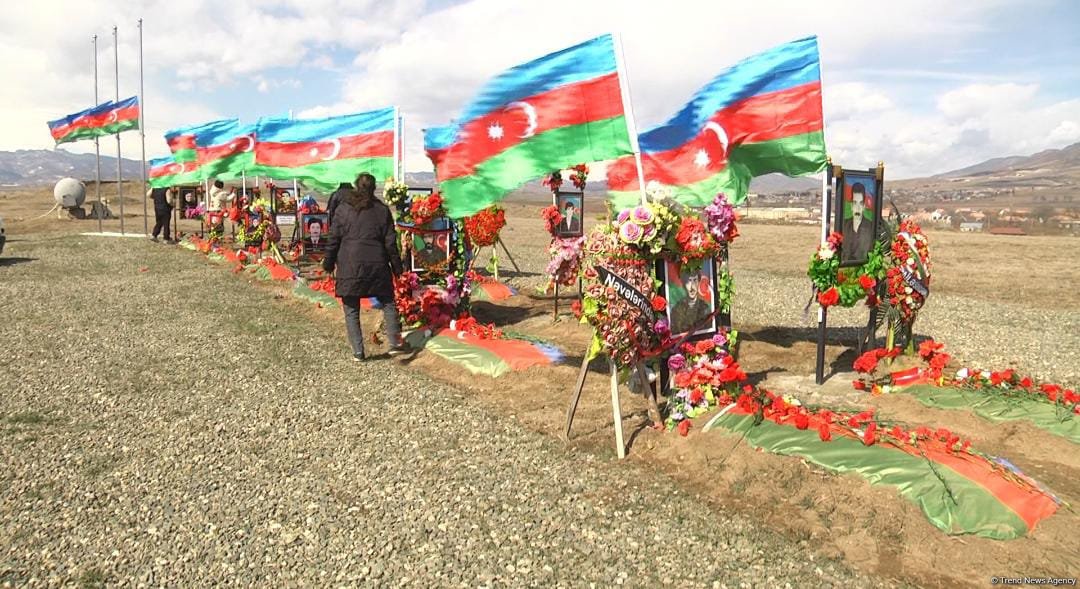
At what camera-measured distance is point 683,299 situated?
683 cm

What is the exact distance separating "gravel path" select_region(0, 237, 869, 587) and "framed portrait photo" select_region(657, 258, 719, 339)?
164 cm

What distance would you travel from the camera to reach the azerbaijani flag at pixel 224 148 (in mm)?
20266

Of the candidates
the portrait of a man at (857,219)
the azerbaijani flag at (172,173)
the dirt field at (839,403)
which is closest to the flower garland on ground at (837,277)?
the portrait of a man at (857,219)

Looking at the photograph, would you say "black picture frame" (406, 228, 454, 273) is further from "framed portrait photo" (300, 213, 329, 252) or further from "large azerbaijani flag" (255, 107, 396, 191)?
"framed portrait photo" (300, 213, 329, 252)

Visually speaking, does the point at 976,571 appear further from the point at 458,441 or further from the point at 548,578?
the point at 458,441

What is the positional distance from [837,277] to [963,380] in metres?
1.62

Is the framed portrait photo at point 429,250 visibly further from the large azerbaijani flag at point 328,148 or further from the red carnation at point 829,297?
the red carnation at point 829,297

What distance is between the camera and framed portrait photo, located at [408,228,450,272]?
11.4 metres

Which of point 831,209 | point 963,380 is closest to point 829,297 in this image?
point 831,209

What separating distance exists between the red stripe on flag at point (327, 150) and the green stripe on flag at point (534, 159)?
6.32 m

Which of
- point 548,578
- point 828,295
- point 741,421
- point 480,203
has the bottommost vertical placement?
point 548,578

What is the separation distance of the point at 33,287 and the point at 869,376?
16.5 metres

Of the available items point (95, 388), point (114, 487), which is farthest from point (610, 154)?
point (95, 388)

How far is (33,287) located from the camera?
606 inches
